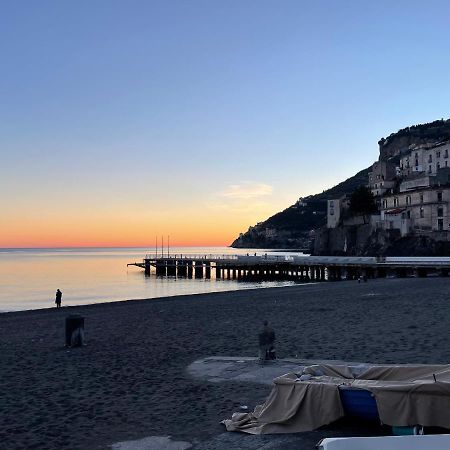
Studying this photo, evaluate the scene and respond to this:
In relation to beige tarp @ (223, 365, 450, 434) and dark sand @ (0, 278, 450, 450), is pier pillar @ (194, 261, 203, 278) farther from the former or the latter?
beige tarp @ (223, 365, 450, 434)

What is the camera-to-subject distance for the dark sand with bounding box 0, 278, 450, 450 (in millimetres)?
8477

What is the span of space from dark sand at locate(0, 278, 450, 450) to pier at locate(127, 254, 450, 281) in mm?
30041

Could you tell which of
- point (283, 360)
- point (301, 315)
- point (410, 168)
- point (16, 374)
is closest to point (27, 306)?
point (301, 315)

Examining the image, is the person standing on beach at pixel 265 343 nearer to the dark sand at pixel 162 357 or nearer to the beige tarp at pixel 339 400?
the dark sand at pixel 162 357

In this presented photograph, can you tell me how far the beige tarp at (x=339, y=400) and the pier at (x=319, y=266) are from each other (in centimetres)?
4604

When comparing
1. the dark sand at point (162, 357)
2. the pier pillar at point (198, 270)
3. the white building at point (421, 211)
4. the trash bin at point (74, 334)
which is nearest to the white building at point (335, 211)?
the white building at point (421, 211)

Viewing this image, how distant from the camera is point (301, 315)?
76.8 ft

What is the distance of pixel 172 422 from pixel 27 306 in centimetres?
4128

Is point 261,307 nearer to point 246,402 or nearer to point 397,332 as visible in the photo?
point 397,332

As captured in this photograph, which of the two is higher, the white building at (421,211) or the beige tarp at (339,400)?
the white building at (421,211)

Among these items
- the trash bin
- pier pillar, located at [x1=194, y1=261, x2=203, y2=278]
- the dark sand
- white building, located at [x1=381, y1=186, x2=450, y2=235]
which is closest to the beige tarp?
the dark sand

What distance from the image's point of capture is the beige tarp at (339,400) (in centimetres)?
658

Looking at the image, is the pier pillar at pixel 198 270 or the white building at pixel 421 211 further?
the pier pillar at pixel 198 270

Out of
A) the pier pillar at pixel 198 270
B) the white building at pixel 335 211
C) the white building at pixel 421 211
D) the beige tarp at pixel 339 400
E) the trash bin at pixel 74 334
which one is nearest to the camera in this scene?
the beige tarp at pixel 339 400
